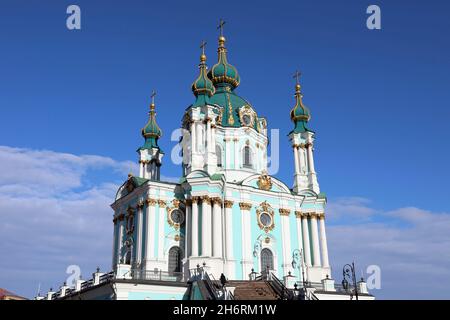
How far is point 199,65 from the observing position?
40000mm

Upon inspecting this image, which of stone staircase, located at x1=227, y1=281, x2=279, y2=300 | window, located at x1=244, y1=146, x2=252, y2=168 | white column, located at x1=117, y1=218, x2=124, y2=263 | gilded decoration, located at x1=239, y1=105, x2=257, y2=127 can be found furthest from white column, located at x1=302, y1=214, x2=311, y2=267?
white column, located at x1=117, y1=218, x2=124, y2=263

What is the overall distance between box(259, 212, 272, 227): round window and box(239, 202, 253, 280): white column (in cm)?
135

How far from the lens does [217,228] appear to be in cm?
3431

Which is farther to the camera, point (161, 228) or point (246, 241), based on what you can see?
point (246, 241)

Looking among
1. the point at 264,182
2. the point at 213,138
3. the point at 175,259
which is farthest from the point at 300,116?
the point at 175,259

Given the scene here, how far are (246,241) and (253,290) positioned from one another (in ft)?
23.9

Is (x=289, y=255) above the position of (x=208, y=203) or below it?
below

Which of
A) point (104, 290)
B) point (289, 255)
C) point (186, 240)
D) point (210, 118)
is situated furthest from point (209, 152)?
point (104, 290)

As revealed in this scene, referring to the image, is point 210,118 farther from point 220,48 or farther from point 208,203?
point 220,48

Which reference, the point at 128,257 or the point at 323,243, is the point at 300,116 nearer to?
the point at 323,243

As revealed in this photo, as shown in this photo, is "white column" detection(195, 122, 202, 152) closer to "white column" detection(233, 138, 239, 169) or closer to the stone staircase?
"white column" detection(233, 138, 239, 169)

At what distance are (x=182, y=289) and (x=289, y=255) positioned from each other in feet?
34.8

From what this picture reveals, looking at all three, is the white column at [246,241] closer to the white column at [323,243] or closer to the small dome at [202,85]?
the white column at [323,243]
